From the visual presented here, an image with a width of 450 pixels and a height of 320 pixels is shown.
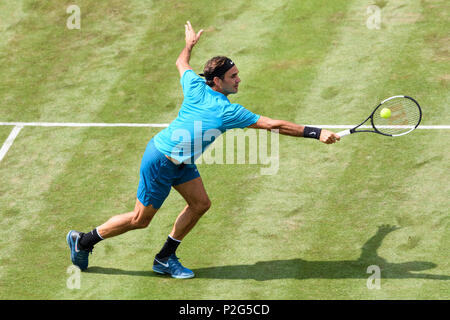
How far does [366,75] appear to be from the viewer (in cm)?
1286

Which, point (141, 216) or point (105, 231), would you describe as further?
point (105, 231)

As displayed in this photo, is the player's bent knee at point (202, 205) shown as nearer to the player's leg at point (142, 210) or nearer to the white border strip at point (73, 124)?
the player's leg at point (142, 210)

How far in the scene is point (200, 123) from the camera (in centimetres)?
877

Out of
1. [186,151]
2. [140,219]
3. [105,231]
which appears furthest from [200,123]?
[105,231]

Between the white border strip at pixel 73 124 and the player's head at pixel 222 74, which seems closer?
the player's head at pixel 222 74

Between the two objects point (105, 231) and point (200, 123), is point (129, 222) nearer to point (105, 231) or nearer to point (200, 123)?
point (105, 231)

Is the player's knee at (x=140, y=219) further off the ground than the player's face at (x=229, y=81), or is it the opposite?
the player's face at (x=229, y=81)

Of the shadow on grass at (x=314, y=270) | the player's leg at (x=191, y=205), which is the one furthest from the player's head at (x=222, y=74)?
the shadow on grass at (x=314, y=270)

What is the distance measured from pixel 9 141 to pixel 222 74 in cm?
447

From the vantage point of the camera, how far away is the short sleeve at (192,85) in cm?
898

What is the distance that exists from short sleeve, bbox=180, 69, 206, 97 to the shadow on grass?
1.99 metres

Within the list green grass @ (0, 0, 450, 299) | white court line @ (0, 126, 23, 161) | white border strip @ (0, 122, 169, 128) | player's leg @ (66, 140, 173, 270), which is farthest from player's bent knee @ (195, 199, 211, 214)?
white court line @ (0, 126, 23, 161)

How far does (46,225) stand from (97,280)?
1411 mm

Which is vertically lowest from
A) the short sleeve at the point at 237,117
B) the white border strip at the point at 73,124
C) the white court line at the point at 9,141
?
the short sleeve at the point at 237,117
